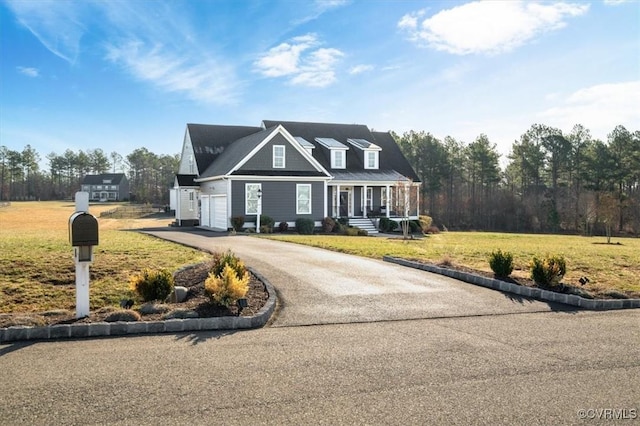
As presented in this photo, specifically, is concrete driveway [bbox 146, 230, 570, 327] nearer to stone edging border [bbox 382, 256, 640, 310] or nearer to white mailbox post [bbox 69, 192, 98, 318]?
stone edging border [bbox 382, 256, 640, 310]

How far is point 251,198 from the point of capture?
2739 cm

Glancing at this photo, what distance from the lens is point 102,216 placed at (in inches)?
1903

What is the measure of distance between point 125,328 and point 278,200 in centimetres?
2162

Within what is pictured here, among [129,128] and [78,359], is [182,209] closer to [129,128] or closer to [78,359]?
[129,128]

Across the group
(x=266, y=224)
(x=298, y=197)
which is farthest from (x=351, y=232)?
(x=266, y=224)

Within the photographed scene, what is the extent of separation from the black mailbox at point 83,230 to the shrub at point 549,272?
28.7ft

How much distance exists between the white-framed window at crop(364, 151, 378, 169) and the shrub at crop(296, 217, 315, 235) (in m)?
8.93

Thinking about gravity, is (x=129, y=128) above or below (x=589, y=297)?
above

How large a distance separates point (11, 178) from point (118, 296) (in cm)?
10455

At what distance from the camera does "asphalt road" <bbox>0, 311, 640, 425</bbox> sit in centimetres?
411

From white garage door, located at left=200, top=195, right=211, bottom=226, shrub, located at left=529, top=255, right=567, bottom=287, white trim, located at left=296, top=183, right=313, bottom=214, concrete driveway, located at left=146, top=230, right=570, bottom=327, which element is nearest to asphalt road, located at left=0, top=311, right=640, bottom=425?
concrete driveway, located at left=146, top=230, right=570, bottom=327

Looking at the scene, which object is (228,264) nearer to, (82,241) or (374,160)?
(82,241)

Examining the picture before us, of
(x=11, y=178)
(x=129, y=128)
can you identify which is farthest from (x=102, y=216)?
(x=11, y=178)

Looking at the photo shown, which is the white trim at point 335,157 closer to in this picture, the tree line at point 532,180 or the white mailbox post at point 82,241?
the tree line at point 532,180
